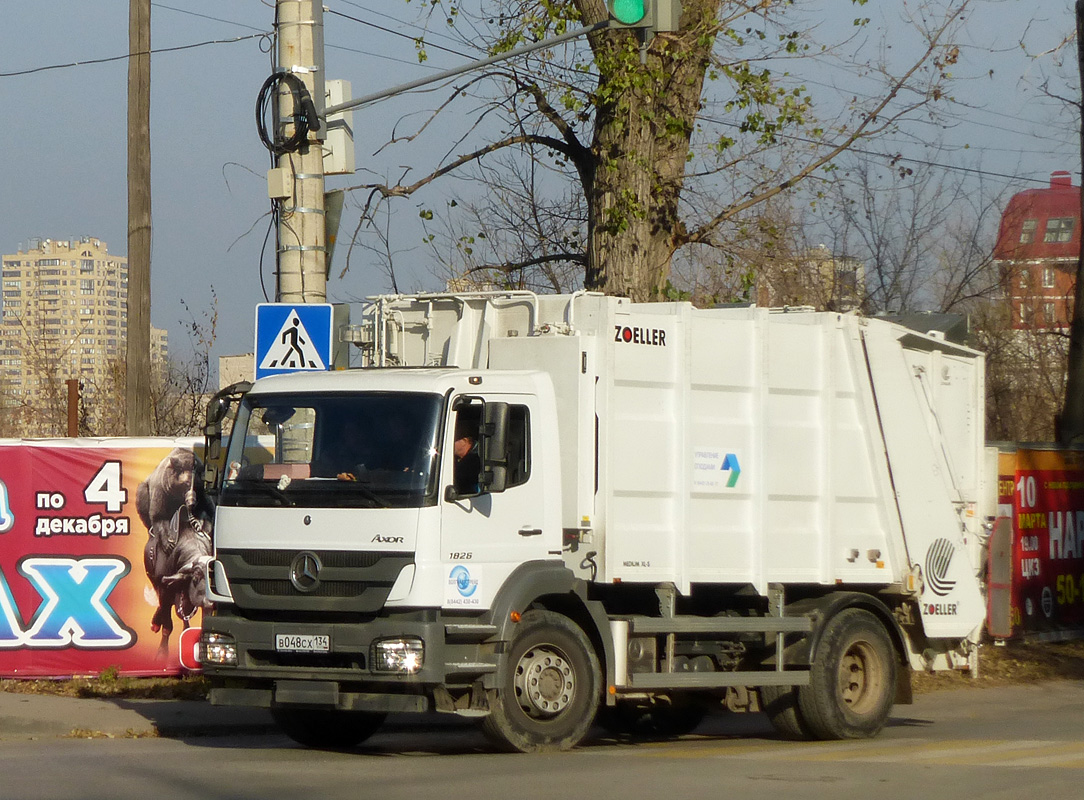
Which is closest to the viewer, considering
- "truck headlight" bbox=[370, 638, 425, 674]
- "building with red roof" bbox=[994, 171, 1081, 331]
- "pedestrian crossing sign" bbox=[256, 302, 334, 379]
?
"truck headlight" bbox=[370, 638, 425, 674]

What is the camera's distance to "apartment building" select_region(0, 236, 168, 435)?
26738mm

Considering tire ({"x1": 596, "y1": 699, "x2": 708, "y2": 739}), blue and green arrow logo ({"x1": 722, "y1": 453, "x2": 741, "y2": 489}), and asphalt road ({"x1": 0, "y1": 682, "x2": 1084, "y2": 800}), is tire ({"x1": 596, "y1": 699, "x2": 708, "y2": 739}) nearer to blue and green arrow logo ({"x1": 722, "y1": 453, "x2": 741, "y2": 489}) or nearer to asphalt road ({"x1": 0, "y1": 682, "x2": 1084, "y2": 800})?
asphalt road ({"x1": 0, "y1": 682, "x2": 1084, "y2": 800})

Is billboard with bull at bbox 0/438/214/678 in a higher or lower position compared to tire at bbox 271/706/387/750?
higher

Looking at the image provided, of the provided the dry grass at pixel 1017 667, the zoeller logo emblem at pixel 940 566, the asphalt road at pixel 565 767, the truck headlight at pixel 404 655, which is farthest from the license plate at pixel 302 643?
the dry grass at pixel 1017 667

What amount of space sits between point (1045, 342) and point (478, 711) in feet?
97.5

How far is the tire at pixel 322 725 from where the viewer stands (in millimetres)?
10852

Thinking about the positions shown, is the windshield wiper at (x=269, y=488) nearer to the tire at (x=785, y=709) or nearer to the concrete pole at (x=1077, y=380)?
the tire at (x=785, y=709)

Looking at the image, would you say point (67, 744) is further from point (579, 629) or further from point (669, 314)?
point (669, 314)

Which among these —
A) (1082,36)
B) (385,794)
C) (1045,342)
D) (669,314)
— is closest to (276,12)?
(669,314)

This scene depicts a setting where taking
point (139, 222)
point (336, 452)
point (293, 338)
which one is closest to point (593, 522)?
point (336, 452)

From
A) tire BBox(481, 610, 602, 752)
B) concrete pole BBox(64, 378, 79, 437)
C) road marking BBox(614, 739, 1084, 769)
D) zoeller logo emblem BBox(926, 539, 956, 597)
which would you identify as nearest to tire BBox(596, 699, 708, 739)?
road marking BBox(614, 739, 1084, 769)

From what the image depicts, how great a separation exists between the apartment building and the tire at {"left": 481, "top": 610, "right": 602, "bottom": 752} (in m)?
7.61

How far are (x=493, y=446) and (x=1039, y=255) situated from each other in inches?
1214

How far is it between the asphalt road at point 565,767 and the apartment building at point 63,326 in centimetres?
655
